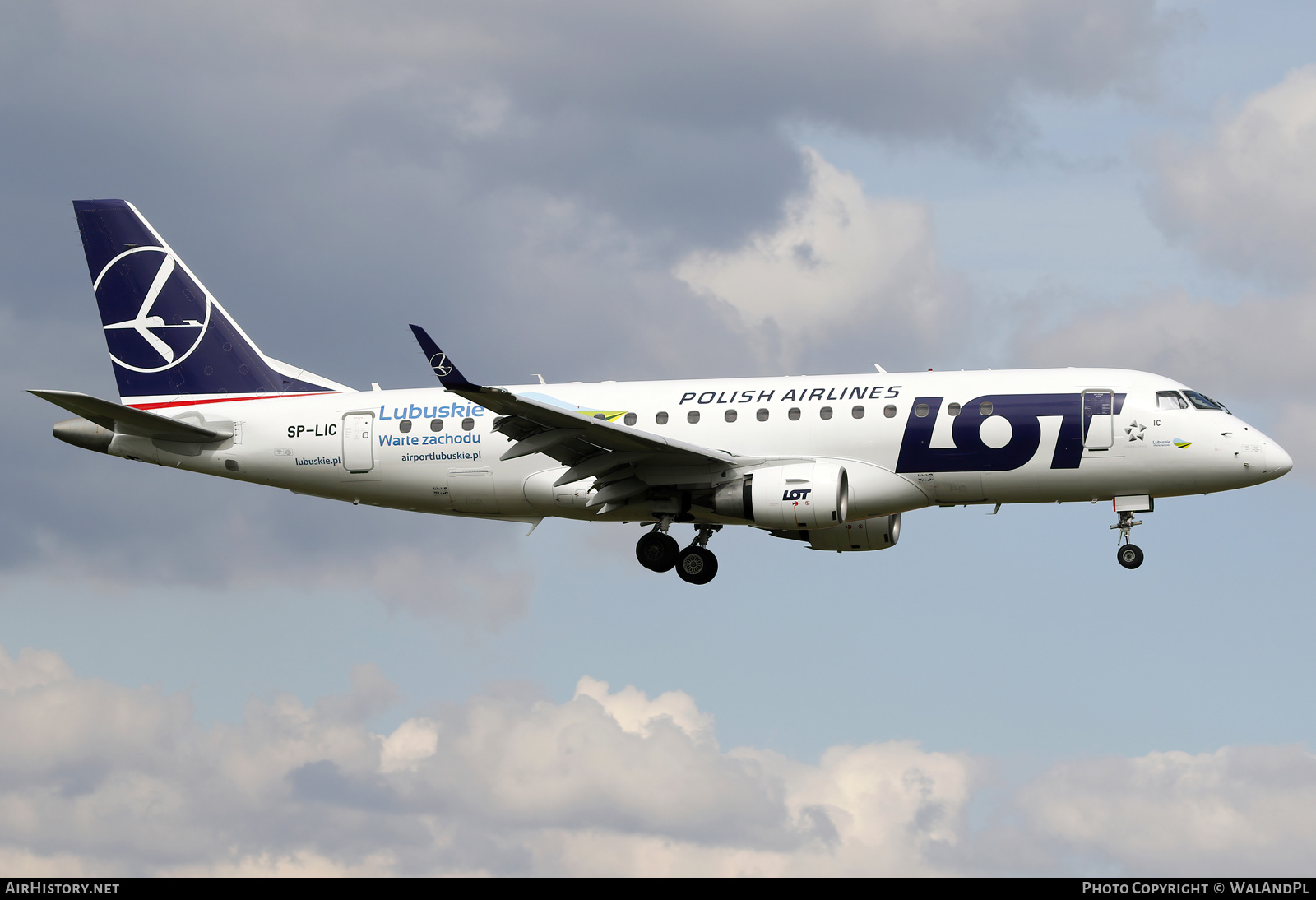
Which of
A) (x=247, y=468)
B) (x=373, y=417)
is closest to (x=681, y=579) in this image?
(x=373, y=417)

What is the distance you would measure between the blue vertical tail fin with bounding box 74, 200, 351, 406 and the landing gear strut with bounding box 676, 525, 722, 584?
11.8 metres

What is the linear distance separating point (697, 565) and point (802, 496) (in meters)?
4.87

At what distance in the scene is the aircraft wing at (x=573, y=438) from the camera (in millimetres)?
34531

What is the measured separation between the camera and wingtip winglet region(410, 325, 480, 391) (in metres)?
34.2

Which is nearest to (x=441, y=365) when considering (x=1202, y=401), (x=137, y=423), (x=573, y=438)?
(x=573, y=438)

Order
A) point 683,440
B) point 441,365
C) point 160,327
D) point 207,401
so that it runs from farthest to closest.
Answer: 1. point 160,327
2. point 207,401
3. point 683,440
4. point 441,365

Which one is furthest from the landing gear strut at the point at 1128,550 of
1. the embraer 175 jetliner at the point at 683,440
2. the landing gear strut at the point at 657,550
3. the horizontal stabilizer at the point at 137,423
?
the horizontal stabilizer at the point at 137,423

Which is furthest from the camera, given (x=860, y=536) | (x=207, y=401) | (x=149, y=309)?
(x=149, y=309)

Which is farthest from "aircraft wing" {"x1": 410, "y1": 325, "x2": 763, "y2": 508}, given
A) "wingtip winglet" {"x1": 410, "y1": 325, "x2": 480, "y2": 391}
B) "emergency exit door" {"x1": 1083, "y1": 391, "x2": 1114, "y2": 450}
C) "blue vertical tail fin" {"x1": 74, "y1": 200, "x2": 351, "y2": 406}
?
"blue vertical tail fin" {"x1": 74, "y1": 200, "x2": 351, "y2": 406}

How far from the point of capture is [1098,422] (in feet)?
126

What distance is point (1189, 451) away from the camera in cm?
3841

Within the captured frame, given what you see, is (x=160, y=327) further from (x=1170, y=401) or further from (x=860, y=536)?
(x=1170, y=401)

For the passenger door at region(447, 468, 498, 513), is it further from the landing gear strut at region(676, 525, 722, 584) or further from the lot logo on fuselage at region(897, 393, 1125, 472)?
the lot logo on fuselage at region(897, 393, 1125, 472)

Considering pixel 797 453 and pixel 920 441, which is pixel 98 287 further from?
pixel 920 441
